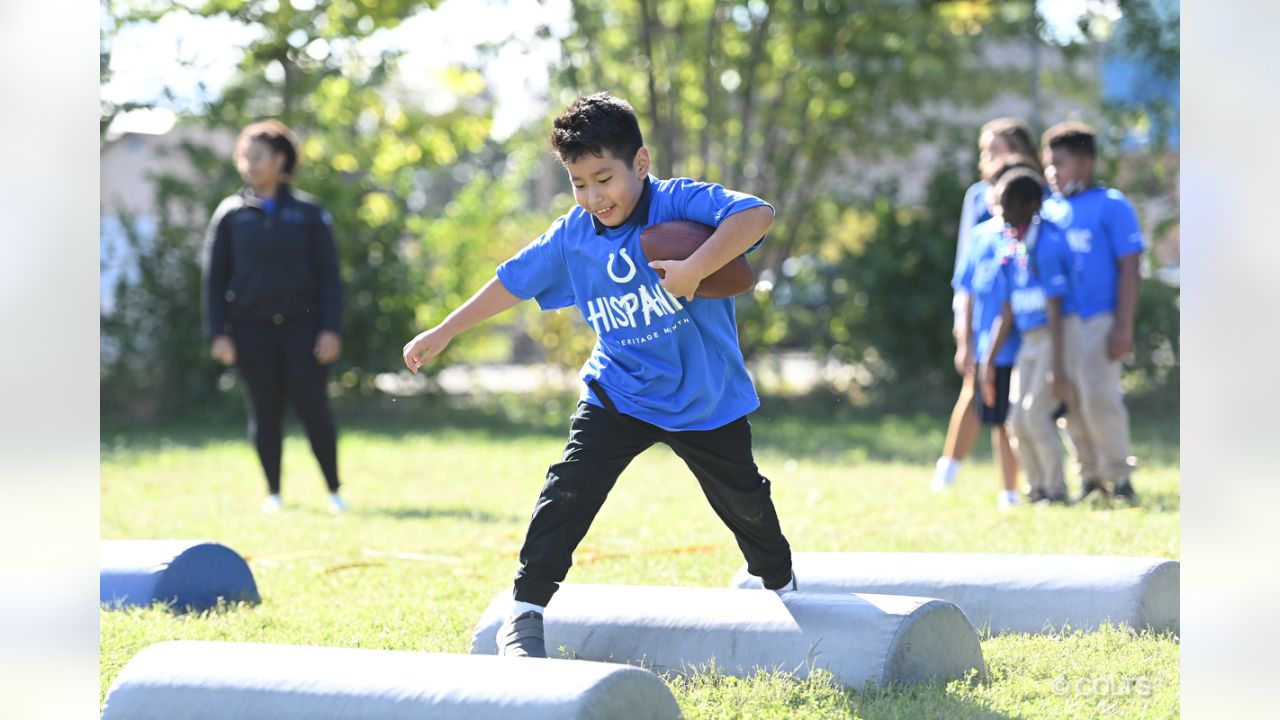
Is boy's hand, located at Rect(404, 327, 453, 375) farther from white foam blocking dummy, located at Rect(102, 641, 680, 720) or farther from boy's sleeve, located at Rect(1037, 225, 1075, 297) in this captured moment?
boy's sleeve, located at Rect(1037, 225, 1075, 297)

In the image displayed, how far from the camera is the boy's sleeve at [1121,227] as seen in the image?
340 inches

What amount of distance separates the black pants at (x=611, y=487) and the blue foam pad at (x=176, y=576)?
75.3 inches

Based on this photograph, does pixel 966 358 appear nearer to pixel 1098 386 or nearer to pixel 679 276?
pixel 1098 386

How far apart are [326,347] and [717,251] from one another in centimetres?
518

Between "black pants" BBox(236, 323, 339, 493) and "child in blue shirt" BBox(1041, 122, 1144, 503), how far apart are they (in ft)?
15.2

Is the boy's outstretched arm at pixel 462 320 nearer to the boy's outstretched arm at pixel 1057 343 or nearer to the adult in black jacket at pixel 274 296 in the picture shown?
the adult in black jacket at pixel 274 296

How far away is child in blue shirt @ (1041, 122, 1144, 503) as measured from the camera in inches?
340

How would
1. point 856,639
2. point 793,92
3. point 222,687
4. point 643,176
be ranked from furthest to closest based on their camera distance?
point 793,92 → point 643,176 → point 856,639 → point 222,687

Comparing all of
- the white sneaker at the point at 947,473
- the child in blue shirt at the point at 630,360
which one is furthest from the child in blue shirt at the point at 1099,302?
the child in blue shirt at the point at 630,360

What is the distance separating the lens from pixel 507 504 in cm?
982

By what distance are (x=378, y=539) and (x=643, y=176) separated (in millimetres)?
3966

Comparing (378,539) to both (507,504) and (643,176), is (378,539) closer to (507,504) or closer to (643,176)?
(507,504)

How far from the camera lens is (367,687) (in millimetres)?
3689
